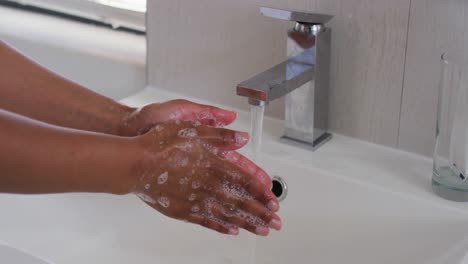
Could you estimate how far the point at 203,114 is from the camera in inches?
34.2

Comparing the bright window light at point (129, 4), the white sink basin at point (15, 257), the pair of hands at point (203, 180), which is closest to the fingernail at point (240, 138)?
the pair of hands at point (203, 180)

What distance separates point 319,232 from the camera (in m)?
1.02

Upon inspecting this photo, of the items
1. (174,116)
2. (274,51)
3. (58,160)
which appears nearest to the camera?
(58,160)

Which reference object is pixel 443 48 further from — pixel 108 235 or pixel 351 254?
pixel 108 235

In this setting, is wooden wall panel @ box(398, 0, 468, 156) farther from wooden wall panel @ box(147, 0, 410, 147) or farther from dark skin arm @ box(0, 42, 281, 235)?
dark skin arm @ box(0, 42, 281, 235)

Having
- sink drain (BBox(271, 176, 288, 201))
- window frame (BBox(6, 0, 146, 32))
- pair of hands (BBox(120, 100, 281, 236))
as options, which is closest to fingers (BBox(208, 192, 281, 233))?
pair of hands (BBox(120, 100, 281, 236))

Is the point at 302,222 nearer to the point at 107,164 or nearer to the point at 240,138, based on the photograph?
the point at 240,138

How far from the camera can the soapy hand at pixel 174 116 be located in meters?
0.87

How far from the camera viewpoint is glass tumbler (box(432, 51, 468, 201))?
3.07 feet

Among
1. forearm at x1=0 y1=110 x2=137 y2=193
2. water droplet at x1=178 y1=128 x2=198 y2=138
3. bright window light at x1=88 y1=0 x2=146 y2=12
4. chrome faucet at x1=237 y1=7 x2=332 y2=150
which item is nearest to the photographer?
forearm at x1=0 y1=110 x2=137 y2=193

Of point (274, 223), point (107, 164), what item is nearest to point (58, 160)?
point (107, 164)

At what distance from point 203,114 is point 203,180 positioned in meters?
0.13

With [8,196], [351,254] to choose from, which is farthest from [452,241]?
[8,196]

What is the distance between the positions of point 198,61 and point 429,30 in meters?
0.35
